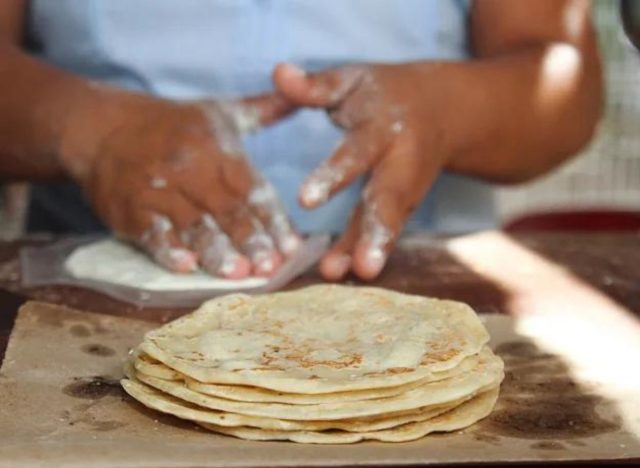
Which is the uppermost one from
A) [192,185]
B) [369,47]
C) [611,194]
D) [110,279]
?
[369,47]

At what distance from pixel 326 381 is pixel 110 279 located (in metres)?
0.59

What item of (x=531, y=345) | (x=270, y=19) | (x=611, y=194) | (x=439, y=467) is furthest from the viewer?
(x=611, y=194)

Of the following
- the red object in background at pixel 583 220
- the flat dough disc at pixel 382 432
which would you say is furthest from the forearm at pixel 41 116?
the red object in background at pixel 583 220

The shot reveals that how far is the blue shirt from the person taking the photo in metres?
2.00

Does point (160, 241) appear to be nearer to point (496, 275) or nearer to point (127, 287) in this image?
point (127, 287)

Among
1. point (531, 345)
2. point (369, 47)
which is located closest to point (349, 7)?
point (369, 47)

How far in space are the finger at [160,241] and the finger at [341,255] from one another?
0.64 ft

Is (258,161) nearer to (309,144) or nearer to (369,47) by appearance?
(309,144)

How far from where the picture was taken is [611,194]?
3.79 meters

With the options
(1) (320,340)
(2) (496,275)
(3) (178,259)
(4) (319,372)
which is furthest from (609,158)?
(4) (319,372)

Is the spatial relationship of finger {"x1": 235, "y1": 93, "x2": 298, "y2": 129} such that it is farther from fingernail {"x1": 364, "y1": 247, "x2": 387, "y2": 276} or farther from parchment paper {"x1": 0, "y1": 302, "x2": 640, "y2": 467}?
parchment paper {"x1": 0, "y1": 302, "x2": 640, "y2": 467}

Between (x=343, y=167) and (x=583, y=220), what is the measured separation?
1398 mm

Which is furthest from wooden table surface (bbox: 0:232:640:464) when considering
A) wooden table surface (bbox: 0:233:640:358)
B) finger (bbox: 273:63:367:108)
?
finger (bbox: 273:63:367:108)

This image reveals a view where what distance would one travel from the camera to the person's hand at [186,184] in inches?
65.2
